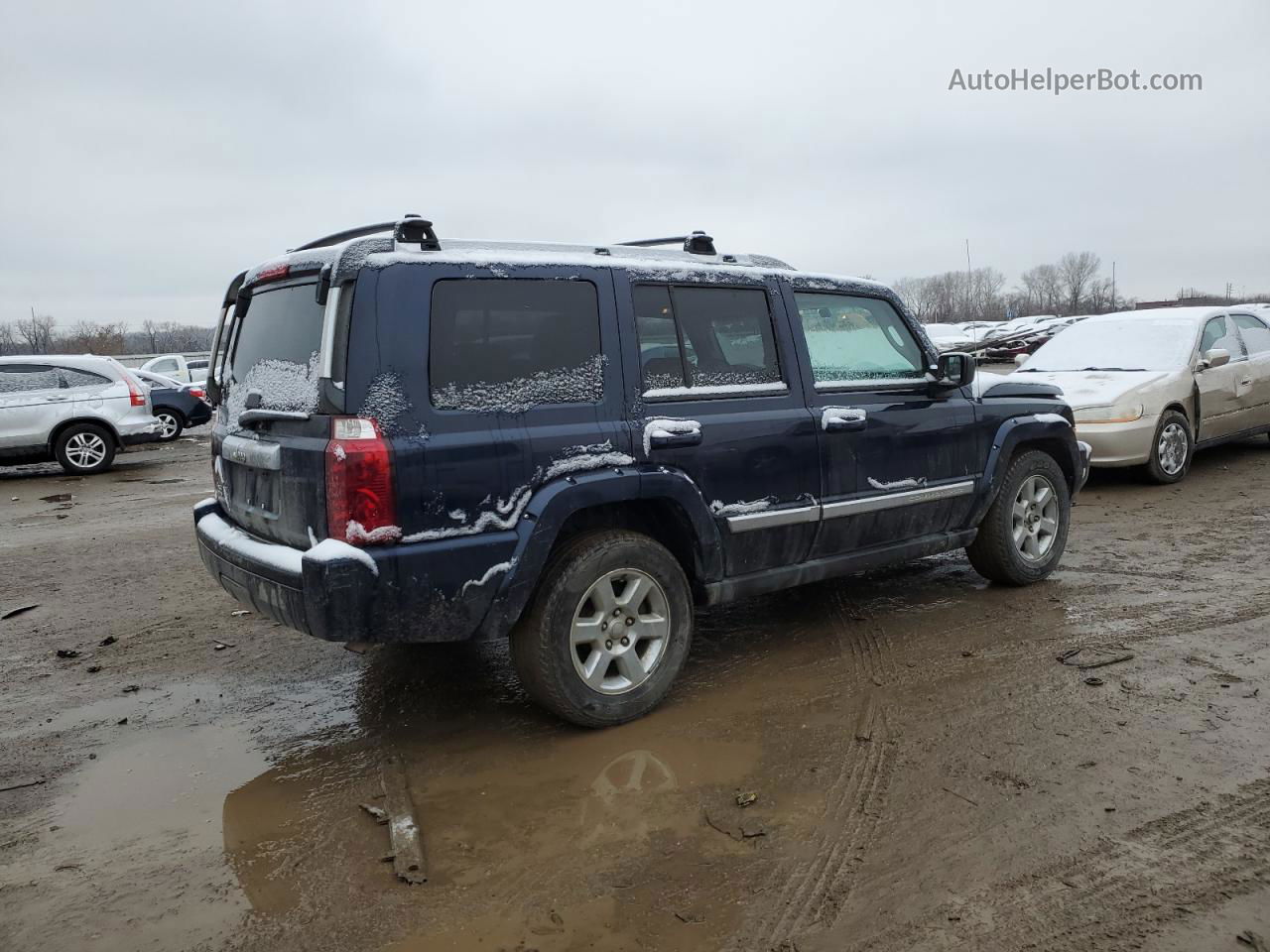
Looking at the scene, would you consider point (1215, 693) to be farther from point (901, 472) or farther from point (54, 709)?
point (54, 709)

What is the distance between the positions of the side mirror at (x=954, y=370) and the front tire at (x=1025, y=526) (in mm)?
769

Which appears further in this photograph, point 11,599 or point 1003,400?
point 11,599

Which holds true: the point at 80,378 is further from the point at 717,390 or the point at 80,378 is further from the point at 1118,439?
the point at 1118,439

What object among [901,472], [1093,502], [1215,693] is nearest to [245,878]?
[901,472]

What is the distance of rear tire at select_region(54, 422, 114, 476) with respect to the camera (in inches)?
520

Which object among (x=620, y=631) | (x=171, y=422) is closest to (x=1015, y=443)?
(x=620, y=631)

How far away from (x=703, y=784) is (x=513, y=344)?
182 cm

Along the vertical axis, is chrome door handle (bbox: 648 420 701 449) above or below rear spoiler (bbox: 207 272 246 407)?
below

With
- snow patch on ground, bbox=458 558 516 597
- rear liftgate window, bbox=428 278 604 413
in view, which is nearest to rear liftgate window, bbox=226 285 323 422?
rear liftgate window, bbox=428 278 604 413

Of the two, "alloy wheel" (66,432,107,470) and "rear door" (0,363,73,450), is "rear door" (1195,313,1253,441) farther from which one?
"rear door" (0,363,73,450)

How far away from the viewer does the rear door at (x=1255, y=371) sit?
10133mm

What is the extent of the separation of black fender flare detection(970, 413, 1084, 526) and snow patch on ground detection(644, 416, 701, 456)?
2182mm

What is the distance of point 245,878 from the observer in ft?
9.77

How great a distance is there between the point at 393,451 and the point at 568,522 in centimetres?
85
